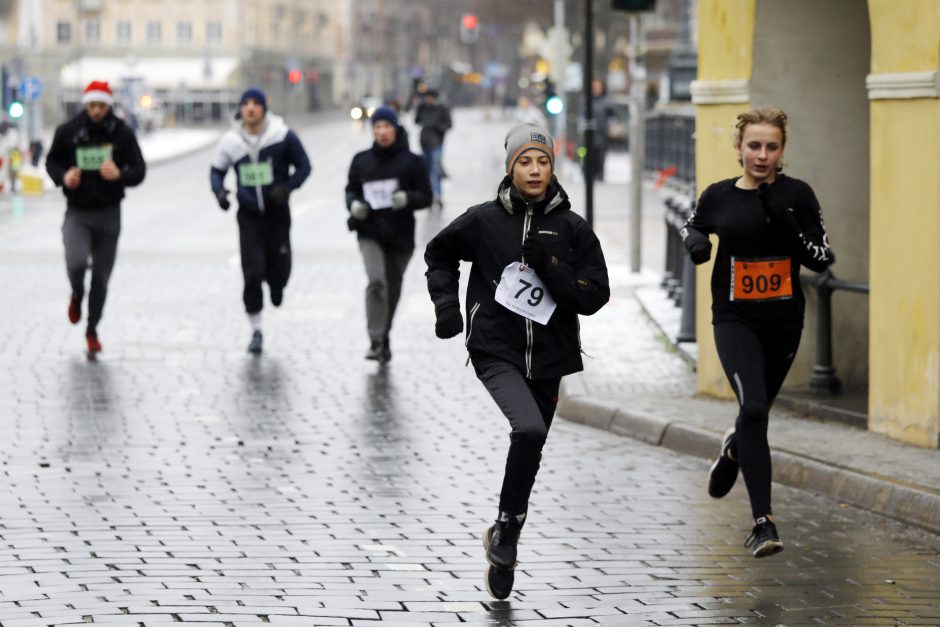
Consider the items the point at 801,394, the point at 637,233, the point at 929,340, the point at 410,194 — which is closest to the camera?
the point at 929,340

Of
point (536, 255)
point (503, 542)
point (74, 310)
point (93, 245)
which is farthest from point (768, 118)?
point (74, 310)

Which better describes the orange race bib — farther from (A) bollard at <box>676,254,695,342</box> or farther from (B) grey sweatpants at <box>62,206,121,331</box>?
(B) grey sweatpants at <box>62,206,121,331</box>

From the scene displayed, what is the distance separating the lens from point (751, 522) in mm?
7801

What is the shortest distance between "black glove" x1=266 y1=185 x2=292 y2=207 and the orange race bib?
20.7 ft

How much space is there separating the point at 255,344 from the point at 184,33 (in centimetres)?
9131

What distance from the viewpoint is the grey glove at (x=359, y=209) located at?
1267cm

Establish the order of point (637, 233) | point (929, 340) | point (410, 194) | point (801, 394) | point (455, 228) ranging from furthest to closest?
point (637, 233) < point (410, 194) < point (801, 394) < point (929, 340) < point (455, 228)

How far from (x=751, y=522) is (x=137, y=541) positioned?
2.47 metres

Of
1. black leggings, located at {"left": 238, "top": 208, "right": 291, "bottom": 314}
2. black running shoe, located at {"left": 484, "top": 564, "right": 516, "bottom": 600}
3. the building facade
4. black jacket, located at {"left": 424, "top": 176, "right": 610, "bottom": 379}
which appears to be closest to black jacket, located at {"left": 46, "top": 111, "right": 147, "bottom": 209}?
black leggings, located at {"left": 238, "top": 208, "right": 291, "bottom": 314}

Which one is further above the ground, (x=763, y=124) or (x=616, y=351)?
(x=763, y=124)

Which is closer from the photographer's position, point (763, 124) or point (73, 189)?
point (763, 124)

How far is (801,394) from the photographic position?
1081 cm

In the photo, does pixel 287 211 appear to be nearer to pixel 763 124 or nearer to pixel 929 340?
pixel 929 340

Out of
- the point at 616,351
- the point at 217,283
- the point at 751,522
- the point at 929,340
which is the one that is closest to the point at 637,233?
the point at 217,283
